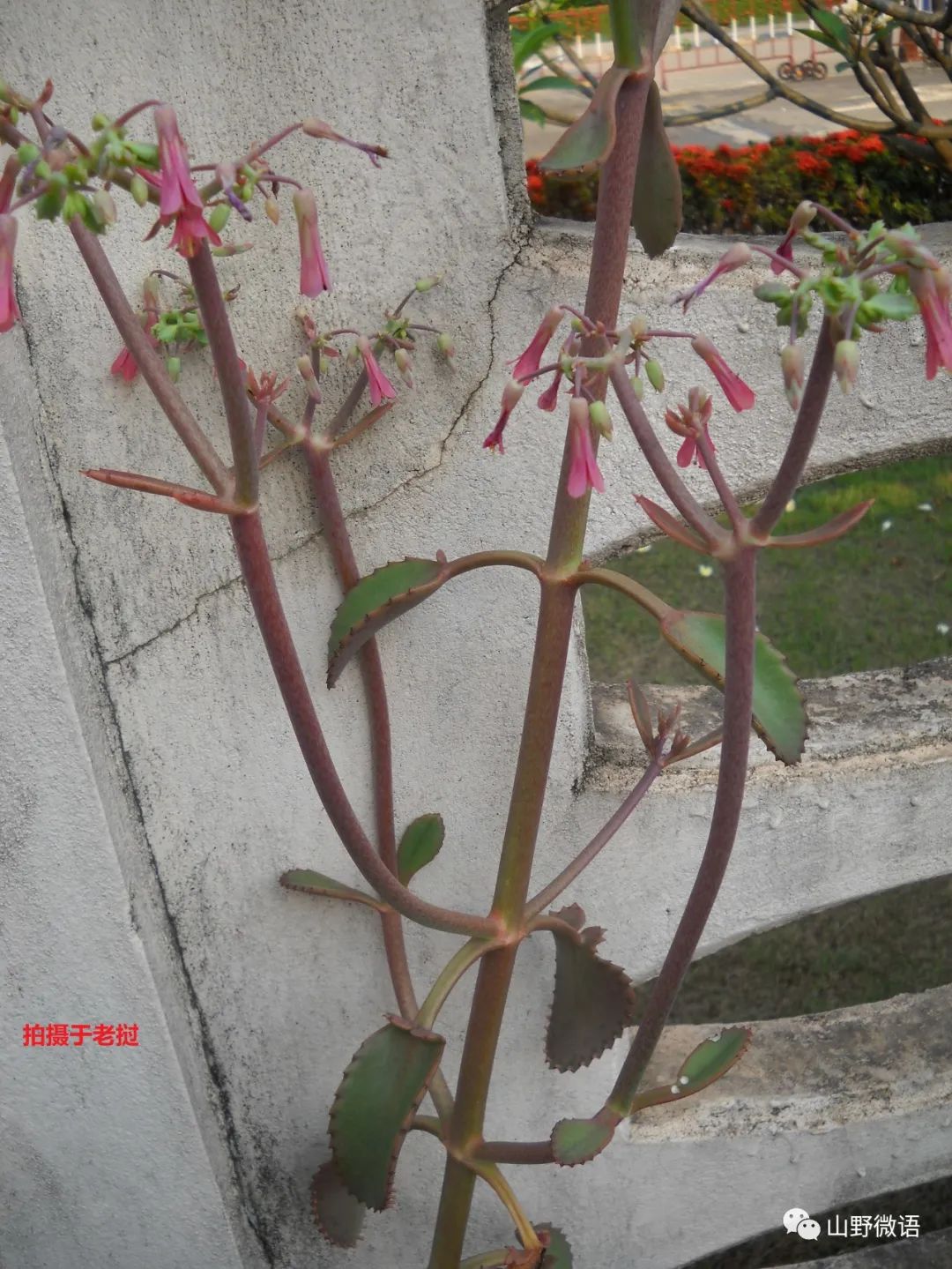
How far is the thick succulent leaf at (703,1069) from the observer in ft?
4.18

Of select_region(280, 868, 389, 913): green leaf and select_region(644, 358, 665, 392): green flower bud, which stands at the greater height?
select_region(644, 358, 665, 392): green flower bud

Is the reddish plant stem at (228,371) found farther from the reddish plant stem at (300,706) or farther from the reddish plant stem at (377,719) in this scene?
the reddish plant stem at (377,719)

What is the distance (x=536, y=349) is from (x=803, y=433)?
0.19m

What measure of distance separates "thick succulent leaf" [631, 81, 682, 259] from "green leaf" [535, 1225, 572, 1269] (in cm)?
104

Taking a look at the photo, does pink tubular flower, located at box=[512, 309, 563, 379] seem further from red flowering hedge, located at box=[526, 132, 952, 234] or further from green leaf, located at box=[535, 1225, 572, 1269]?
red flowering hedge, located at box=[526, 132, 952, 234]

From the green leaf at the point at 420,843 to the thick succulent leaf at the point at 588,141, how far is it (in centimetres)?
74

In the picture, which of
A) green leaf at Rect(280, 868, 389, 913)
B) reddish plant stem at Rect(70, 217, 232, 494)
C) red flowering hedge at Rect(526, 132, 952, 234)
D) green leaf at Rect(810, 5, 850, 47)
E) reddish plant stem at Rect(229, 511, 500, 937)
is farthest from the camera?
red flowering hedge at Rect(526, 132, 952, 234)

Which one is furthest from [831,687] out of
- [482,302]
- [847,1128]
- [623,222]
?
[623,222]

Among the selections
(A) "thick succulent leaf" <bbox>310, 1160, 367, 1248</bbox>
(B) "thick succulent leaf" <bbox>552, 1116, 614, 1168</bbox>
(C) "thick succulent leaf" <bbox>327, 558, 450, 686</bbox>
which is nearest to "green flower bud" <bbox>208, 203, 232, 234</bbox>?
(C) "thick succulent leaf" <bbox>327, 558, 450, 686</bbox>

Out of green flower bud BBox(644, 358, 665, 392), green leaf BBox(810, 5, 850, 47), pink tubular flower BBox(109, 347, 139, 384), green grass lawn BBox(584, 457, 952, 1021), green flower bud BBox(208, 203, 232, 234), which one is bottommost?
green grass lawn BBox(584, 457, 952, 1021)

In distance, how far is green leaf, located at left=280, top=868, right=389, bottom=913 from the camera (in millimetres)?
1389

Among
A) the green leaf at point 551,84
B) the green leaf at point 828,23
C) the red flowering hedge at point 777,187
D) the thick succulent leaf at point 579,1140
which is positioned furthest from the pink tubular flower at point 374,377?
the red flowering hedge at point 777,187

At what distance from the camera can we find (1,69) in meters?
1.08

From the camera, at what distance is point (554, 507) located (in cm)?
118
